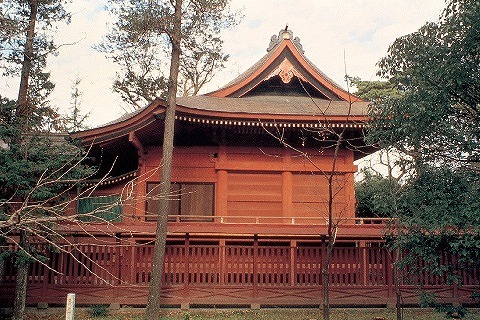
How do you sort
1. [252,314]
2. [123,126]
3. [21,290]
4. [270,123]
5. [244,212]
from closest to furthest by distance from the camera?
1. [21,290]
2. [252,314]
3. [123,126]
4. [270,123]
5. [244,212]

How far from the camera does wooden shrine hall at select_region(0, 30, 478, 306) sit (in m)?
12.0

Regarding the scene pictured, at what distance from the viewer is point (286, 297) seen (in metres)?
12.1

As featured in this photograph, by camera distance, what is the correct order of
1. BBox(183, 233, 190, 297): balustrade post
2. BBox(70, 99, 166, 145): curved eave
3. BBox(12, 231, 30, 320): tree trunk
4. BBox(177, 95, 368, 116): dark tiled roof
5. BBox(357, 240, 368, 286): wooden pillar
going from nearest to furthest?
BBox(12, 231, 30, 320): tree trunk < BBox(183, 233, 190, 297): balustrade post < BBox(357, 240, 368, 286): wooden pillar < BBox(70, 99, 166, 145): curved eave < BBox(177, 95, 368, 116): dark tiled roof

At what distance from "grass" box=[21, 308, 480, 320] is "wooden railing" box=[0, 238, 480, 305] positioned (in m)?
0.23

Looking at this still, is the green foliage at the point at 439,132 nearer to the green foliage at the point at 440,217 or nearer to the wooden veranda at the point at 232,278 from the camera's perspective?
the green foliage at the point at 440,217

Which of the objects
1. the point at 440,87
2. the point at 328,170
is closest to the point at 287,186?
the point at 328,170

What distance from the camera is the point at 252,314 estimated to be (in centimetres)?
1169

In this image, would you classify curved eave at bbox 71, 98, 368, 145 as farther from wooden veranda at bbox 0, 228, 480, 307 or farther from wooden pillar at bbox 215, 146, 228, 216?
wooden veranda at bbox 0, 228, 480, 307

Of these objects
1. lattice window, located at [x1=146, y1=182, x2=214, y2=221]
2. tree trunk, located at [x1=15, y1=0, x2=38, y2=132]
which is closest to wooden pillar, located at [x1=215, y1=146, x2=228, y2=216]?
lattice window, located at [x1=146, y1=182, x2=214, y2=221]

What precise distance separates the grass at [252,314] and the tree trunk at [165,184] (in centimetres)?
86

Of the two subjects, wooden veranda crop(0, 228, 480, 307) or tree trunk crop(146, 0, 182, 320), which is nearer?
tree trunk crop(146, 0, 182, 320)

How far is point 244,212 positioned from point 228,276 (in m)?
2.27

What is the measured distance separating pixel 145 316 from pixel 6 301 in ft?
11.7

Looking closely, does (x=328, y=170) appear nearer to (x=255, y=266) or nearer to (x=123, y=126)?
(x=255, y=266)
